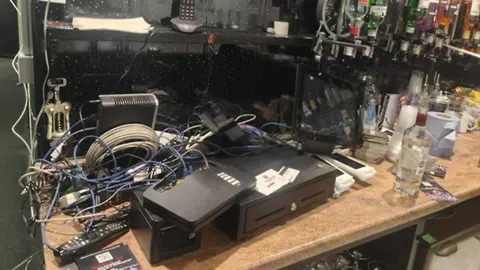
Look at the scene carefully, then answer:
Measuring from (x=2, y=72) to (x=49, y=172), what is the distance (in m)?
1.18

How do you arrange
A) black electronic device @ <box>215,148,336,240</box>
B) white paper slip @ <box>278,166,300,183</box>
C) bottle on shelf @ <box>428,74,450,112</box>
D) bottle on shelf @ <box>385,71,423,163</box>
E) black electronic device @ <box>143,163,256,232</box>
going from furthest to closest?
bottle on shelf @ <box>428,74,450,112</box> < bottle on shelf @ <box>385,71,423,163</box> < white paper slip @ <box>278,166,300,183</box> < black electronic device @ <box>215,148,336,240</box> < black electronic device @ <box>143,163,256,232</box>

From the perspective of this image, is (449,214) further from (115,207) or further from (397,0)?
(115,207)

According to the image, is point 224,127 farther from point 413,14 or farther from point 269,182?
point 413,14

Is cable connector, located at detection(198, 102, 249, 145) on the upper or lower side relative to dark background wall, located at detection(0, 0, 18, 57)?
lower

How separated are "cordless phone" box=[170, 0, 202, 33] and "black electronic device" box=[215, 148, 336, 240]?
425 millimetres

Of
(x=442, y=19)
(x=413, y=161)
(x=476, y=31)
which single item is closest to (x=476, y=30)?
(x=476, y=31)

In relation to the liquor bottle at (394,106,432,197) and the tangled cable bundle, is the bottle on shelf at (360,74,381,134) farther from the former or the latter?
the tangled cable bundle

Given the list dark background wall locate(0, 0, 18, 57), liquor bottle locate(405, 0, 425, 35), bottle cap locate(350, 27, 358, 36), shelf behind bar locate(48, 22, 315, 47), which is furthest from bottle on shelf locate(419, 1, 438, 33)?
dark background wall locate(0, 0, 18, 57)

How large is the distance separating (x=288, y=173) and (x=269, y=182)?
0.08 m

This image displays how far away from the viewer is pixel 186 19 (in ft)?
4.18

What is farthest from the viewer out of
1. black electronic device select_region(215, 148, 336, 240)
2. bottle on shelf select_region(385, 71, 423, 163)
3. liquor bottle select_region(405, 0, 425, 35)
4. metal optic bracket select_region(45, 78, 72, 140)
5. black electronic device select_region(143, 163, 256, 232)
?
liquor bottle select_region(405, 0, 425, 35)

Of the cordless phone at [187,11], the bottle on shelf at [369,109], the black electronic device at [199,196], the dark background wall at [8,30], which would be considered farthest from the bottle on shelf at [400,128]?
the dark background wall at [8,30]

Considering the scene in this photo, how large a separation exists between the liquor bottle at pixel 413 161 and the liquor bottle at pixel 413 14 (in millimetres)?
637

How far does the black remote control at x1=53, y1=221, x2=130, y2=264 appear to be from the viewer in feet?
2.76
